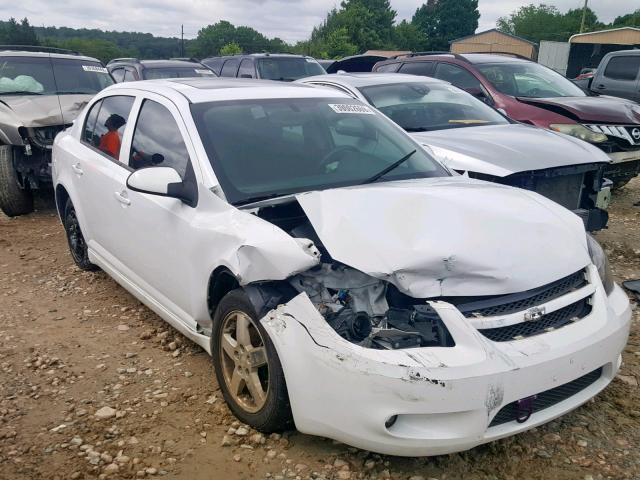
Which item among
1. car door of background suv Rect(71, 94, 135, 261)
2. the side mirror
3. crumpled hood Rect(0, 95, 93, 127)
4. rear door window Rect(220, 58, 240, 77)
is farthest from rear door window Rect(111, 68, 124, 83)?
the side mirror

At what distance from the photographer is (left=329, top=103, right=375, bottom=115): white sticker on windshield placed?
3.94m

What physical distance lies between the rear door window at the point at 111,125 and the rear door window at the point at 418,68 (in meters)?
5.07

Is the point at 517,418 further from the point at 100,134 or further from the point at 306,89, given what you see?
the point at 100,134

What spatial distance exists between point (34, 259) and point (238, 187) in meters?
3.45

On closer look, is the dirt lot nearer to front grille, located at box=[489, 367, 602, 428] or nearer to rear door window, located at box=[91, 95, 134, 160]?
front grille, located at box=[489, 367, 602, 428]

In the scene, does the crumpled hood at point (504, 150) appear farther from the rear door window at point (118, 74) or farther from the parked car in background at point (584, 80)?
the rear door window at point (118, 74)

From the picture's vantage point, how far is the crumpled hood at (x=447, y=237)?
100 inches

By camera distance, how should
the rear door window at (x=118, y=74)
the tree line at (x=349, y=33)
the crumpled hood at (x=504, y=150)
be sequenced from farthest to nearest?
the tree line at (x=349, y=33) → the rear door window at (x=118, y=74) → the crumpled hood at (x=504, y=150)

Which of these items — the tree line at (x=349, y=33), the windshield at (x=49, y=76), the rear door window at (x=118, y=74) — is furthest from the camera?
the tree line at (x=349, y=33)

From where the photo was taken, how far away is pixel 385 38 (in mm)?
66812

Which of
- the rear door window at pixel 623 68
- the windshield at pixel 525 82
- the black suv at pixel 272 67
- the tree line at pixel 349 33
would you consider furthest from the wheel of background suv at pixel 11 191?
the tree line at pixel 349 33

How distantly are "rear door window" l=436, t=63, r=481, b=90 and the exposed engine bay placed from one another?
18.2 ft

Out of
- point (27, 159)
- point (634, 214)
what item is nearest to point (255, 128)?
point (27, 159)

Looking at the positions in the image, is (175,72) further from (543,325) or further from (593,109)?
(543,325)
